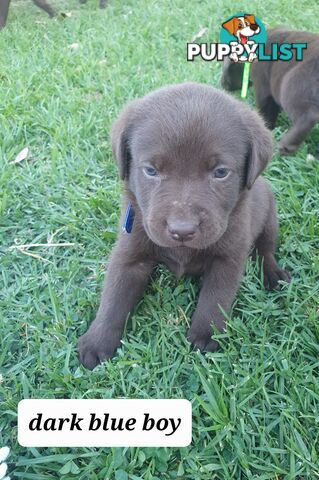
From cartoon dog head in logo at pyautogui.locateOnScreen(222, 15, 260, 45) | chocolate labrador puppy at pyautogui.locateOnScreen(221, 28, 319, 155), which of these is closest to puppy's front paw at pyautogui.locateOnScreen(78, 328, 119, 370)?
chocolate labrador puppy at pyautogui.locateOnScreen(221, 28, 319, 155)

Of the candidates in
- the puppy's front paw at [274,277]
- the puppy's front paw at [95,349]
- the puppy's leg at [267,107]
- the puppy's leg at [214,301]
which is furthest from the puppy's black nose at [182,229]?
the puppy's leg at [267,107]

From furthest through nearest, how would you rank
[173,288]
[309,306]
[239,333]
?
[173,288], [309,306], [239,333]

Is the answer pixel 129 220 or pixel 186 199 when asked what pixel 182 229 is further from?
pixel 129 220

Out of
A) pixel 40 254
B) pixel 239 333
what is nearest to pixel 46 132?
pixel 40 254

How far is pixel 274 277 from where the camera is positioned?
310 centimetres

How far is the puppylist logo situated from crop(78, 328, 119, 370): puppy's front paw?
320cm

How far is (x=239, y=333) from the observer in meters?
2.66

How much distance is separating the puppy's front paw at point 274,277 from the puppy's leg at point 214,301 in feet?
1.36

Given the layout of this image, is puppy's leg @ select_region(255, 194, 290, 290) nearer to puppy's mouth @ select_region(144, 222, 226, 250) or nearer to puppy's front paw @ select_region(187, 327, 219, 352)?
puppy's front paw @ select_region(187, 327, 219, 352)

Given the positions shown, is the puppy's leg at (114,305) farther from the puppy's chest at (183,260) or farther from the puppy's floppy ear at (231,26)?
the puppy's floppy ear at (231,26)

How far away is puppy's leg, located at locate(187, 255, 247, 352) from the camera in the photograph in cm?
267

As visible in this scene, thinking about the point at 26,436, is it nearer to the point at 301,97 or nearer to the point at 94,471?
the point at 94,471

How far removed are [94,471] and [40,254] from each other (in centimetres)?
156

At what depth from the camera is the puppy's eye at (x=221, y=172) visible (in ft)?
7.74
